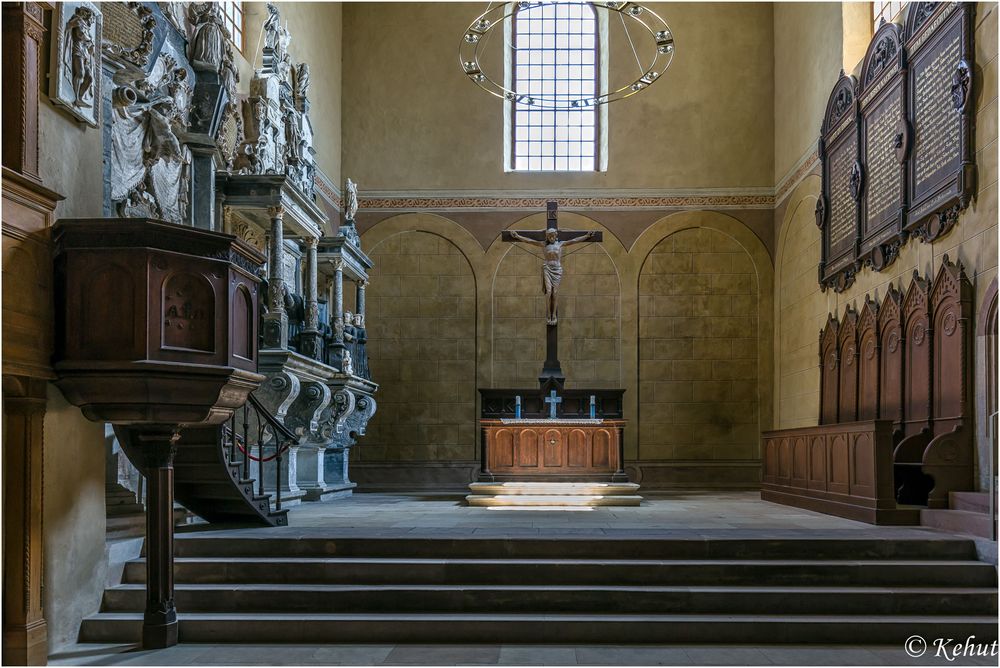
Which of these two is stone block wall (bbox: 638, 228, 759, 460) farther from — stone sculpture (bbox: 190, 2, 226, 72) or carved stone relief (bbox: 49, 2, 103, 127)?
carved stone relief (bbox: 49, 2, 103, 127)

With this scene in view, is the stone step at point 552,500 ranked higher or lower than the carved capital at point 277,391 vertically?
lower

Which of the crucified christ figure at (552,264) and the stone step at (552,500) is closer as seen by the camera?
the stone step at (552,500)

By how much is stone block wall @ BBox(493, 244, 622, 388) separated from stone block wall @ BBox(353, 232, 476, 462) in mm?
612

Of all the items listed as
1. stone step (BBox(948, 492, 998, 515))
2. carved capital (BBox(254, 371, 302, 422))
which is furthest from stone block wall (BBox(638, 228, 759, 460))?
stone step (BBox(948, 492, 998, 515))

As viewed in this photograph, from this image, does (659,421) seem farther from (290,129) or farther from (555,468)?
(290,129)

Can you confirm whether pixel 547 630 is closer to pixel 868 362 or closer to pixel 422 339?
pixel 868 362

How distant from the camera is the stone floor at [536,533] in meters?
5.91

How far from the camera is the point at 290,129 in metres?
13.9

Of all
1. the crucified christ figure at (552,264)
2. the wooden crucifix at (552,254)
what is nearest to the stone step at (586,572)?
the wooden crucifix at (552,254)

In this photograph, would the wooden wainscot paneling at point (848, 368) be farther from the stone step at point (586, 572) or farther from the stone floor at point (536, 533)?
the stone step at point (586, 572)

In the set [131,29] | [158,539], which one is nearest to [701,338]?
[131,29]

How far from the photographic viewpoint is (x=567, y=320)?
1745 centimetres

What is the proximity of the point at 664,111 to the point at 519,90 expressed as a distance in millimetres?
2876

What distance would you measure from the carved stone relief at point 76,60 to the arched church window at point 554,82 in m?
11.9
